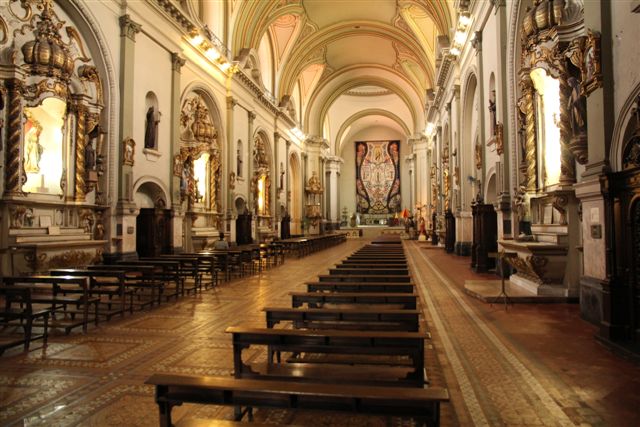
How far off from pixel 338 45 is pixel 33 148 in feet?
75.5

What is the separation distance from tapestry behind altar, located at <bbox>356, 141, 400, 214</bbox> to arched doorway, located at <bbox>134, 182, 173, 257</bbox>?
33670mm

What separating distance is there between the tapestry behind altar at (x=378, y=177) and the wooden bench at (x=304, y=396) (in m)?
44.3

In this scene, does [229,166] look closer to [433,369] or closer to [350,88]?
[433,369]

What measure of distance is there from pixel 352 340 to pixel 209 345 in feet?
8.02

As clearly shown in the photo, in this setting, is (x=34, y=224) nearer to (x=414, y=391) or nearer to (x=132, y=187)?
(x=132, y=187)

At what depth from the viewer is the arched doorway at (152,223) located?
13211 millimetres

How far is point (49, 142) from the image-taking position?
10.1 m

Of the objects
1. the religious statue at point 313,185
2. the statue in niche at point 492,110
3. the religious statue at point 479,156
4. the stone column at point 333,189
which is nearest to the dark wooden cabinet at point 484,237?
the religious statue at point 479,156

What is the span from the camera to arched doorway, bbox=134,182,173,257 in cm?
1321

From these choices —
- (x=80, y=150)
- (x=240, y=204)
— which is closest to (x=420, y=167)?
(x=240, y=204)

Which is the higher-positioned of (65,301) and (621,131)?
(621,131)

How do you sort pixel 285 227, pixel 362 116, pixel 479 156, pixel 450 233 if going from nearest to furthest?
pixel 479 156
pixel 450 233
pixel 285 227
pixel 362 116

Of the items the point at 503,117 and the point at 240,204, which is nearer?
the point at 503,117

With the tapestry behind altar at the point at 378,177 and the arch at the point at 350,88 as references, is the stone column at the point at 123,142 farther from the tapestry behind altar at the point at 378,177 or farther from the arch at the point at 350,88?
the tapestry behind altar at the point at 378,177
